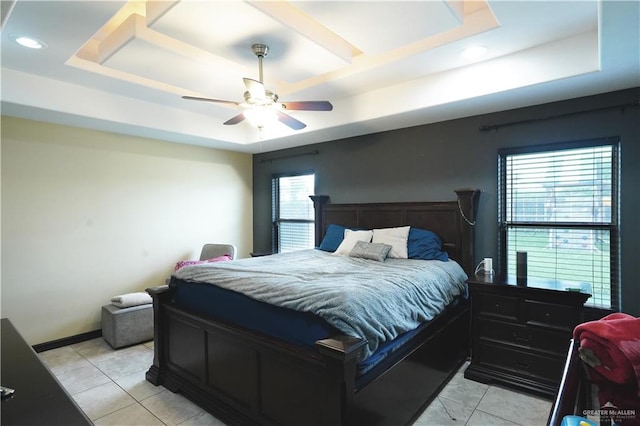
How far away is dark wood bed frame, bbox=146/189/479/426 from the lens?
5.81 ft

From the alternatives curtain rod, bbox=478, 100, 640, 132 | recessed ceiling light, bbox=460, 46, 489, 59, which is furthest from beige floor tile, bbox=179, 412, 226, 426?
curtain rod, bbox=478, 100, 640, 132

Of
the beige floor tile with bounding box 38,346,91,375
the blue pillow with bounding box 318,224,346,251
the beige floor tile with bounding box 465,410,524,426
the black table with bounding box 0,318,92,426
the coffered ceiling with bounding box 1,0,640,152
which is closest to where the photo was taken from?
the black table with bounding box 0,318,92,426

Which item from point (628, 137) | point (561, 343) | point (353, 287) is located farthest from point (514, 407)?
A: point (628, 137)

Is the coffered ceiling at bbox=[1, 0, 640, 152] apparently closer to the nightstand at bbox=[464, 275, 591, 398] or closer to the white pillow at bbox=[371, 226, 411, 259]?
the white pillow at bbox=[371, 226, 411, 259]

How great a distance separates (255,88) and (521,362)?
299 cm

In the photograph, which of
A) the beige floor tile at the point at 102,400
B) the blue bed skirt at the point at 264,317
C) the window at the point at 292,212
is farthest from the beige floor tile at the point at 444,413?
the window at the point at 292,212

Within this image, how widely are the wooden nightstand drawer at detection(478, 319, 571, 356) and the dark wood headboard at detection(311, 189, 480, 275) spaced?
2.30 ft

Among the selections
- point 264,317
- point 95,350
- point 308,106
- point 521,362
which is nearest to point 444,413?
point 521,362

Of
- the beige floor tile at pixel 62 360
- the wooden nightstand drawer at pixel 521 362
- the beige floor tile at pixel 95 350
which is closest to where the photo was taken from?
the wooden nightstand drawer at pixel 521 362

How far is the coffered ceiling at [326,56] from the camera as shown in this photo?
2.21 meters

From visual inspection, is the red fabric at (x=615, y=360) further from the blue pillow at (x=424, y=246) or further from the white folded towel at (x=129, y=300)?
the white folded towel at (x=129, y=300)

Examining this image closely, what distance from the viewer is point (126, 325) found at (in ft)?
12.1

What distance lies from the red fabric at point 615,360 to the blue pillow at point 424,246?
2.38 metres

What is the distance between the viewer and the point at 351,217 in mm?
4508
